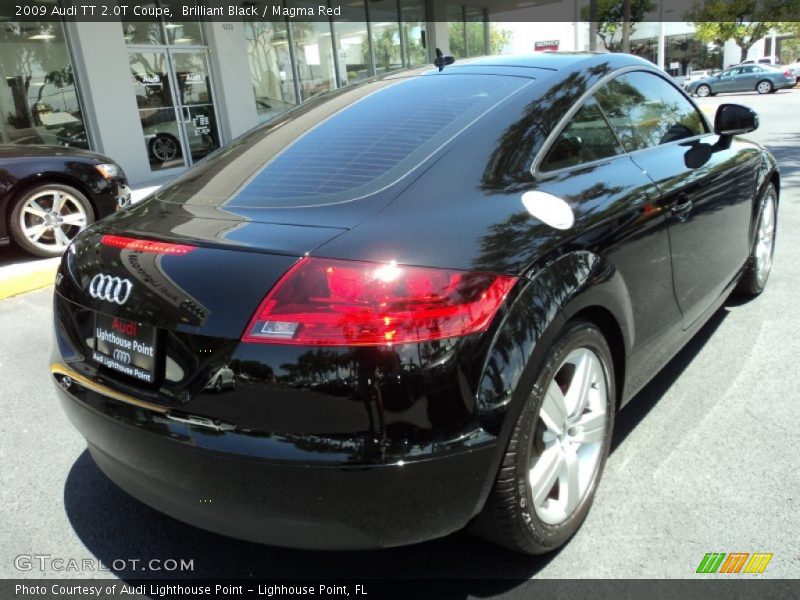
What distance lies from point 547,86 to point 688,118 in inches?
57.1

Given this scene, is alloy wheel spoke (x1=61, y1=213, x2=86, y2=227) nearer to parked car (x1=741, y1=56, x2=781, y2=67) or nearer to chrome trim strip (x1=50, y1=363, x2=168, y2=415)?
chrome trim strip (x1=50, y1=363, x2=168, y2=415)

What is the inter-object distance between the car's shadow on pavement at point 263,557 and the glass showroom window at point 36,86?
10266 mm

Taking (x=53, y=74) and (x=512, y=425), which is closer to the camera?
(x=512, y=425)

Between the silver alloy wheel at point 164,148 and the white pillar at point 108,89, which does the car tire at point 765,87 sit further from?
the white pillar at point 108,89

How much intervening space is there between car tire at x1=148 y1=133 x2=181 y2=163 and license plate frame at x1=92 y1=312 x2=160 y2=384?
11385 mm

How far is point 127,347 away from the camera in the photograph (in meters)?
1.96

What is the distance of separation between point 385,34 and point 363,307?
18251mm

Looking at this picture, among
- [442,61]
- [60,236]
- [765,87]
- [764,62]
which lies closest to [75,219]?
[60,236]

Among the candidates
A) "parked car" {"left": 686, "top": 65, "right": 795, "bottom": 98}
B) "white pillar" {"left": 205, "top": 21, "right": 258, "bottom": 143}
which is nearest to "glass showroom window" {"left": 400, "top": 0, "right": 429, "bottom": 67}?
"white pillar" {"left": 205, "top": 21, "right": 258, "bottom": 143}

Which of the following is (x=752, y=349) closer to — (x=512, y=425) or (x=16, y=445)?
(x=512, y=425)

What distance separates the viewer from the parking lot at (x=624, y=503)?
2.21 m

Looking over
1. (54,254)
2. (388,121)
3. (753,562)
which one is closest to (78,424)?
(388,121)

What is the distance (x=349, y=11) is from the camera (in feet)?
55.8

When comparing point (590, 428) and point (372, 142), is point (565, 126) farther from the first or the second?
point (590, 428)
